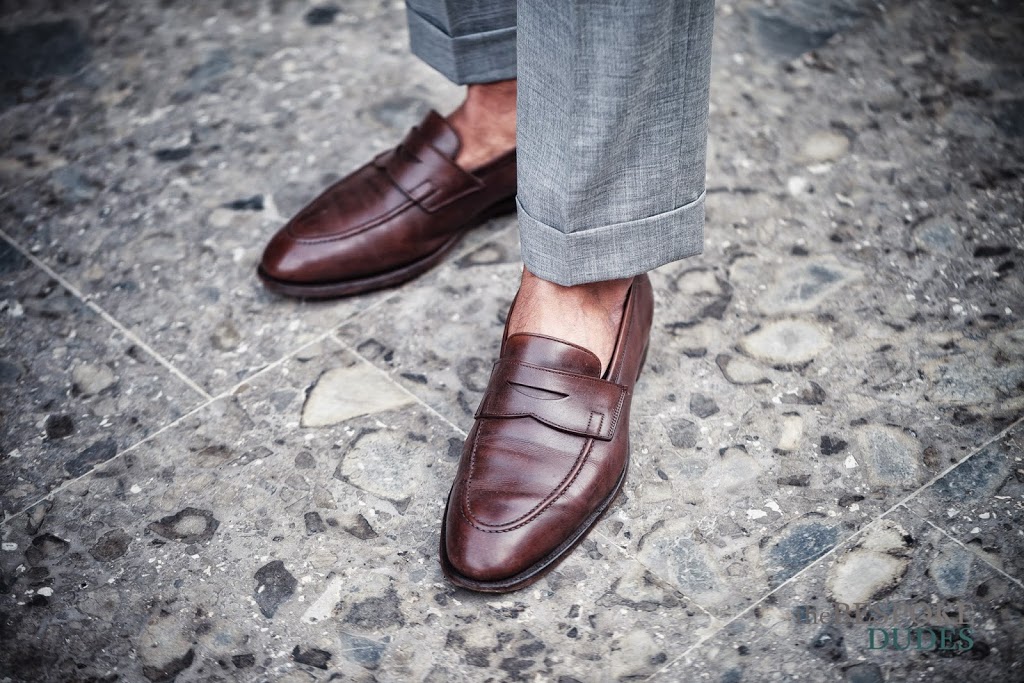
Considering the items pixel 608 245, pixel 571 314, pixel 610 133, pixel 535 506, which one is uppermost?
pixel 610 133

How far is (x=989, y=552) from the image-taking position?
102cm

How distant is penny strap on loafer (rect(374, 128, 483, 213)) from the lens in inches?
54.2

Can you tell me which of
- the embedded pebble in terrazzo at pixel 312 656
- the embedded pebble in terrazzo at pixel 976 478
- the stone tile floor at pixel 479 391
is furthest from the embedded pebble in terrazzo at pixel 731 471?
the embedded pebble in terrazzo at pixel 312 656

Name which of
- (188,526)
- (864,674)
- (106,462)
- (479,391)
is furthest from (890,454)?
(106,462)

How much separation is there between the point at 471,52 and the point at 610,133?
48cm

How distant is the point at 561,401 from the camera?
3.44 feet

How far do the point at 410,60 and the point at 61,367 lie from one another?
95 centimetres

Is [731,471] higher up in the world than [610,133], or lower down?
lower down

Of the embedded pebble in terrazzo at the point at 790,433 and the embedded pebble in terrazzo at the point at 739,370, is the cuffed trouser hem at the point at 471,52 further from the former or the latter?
the embedded pebble in terrazzo at the point at 790,433

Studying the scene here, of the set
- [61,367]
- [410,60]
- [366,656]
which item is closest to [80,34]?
[410,60]

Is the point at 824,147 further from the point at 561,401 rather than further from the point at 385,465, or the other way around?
the point at 385,465

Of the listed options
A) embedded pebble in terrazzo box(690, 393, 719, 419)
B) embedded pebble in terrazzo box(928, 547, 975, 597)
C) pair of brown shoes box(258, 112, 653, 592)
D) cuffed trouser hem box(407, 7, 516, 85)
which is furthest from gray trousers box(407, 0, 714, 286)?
embedded pebble in terrazzo box(928, 547, 975, 597)

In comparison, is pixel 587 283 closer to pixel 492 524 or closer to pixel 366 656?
pixel 492 524

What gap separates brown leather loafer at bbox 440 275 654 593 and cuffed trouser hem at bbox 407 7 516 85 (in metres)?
0.47
